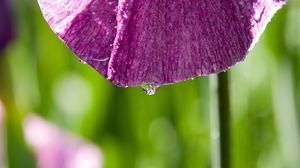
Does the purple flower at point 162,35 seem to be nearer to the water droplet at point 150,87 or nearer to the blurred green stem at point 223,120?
the water droplet at point 150,87

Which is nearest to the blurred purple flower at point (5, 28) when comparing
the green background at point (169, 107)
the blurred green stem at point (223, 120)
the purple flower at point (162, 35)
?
the green background at point (169, 107)

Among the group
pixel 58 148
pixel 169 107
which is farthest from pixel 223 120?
pixel 169 107

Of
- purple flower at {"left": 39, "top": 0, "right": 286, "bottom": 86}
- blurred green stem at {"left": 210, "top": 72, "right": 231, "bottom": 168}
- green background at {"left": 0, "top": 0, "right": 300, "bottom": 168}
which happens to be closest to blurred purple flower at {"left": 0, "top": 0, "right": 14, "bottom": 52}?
green background at {"left": 0, "top": 0, "right": 300, "bottom": 168}

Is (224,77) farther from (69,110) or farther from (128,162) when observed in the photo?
(69,110)

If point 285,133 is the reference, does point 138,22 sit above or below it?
above

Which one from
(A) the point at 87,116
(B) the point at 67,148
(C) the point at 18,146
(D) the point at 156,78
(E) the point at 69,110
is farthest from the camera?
(E) the point at 69,110

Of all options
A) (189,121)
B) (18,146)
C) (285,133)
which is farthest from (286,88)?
(18,146)
